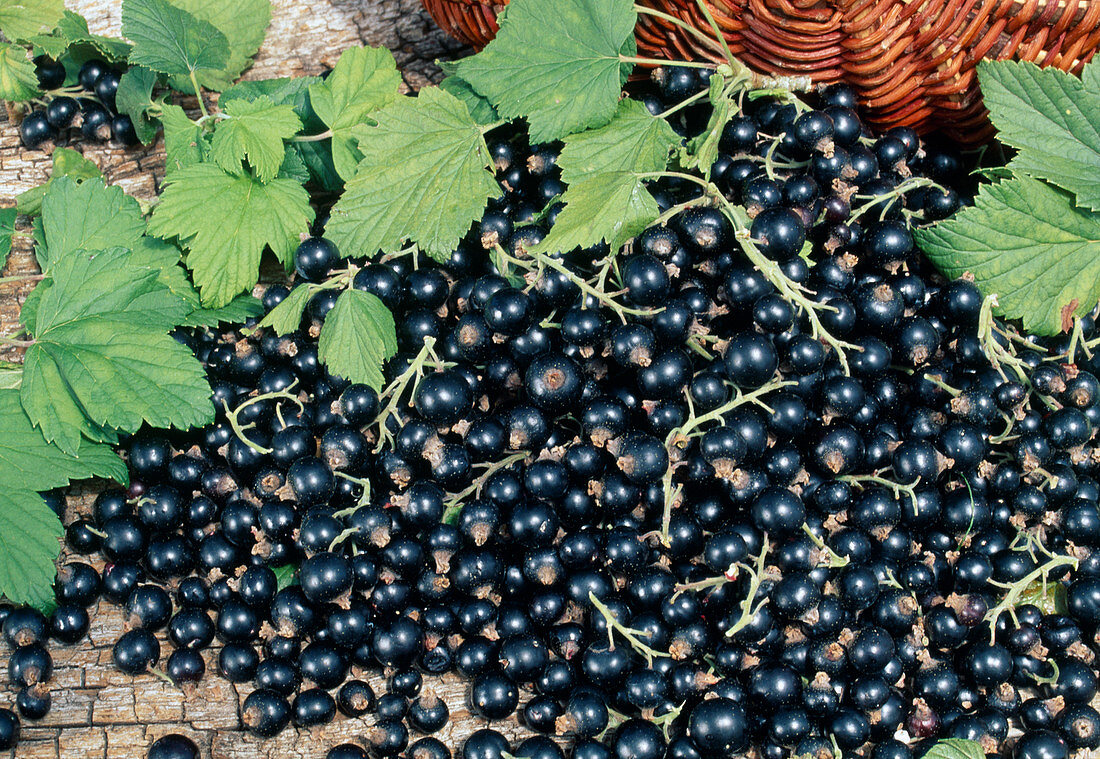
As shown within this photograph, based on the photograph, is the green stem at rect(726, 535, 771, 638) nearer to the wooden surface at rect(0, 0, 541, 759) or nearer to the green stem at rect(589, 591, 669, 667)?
the green stem at rect(589, 591, 669, 667)

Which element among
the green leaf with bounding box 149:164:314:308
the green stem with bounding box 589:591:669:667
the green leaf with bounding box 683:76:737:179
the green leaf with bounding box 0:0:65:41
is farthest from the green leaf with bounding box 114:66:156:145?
the green stem with bounding box 589:591:669:667

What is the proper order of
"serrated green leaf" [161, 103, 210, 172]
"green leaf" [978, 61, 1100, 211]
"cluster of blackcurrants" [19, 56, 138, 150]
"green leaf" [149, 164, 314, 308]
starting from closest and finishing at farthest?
"green leaf" [978, 61, 1100, 211] < "green leaf" [149, 164, 314, 308] < "serrated green leaf" [161, 103, 210, 172] < "cluster of blackcurrants" [19, 56, 138, 150]

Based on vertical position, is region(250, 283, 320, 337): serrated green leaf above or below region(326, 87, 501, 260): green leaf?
below

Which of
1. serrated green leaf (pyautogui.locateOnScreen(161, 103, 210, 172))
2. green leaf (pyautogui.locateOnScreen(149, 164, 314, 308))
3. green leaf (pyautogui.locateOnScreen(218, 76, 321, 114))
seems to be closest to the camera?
green leaf (pyautogui.locateOnScreen(149, 164, 314, 308))

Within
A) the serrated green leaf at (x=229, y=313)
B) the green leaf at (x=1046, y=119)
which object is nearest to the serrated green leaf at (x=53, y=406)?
the serrated green leaf at (x=229, y=313)

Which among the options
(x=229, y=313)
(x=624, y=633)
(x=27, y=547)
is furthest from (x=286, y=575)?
(x=624, y=633)

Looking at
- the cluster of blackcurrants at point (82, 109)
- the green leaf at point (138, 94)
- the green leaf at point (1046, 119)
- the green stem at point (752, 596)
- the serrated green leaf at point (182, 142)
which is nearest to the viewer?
the green stem at point (752, 596)

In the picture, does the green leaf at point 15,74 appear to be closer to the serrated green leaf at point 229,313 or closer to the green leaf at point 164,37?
the green leaf at point 164,37
